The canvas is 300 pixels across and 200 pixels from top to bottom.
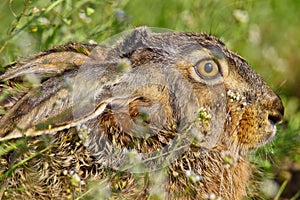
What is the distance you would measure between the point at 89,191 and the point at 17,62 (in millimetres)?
1121

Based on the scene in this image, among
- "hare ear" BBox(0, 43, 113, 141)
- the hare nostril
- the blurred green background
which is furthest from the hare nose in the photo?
"hare ear" BBox(0, 43, 113, 141)

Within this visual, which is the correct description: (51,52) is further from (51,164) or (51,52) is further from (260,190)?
(260,190)

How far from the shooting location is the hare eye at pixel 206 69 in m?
5.34

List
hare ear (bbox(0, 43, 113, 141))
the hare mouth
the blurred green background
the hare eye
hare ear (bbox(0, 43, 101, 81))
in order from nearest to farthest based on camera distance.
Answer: hare ear (bbox(0, 43, 113, 141)), hare ear (bbox(0, 43, 101, 81)), the hare eye, the hare mouth, the blurred green background

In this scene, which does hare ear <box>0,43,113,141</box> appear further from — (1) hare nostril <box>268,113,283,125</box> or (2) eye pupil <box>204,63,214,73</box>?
(1) hare nostril <box>268,113,283,125</box>

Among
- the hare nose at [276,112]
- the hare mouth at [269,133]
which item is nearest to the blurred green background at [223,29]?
the hare mouth at [269,133]

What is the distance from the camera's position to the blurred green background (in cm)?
596

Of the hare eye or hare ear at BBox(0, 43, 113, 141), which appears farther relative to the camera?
the hare eye

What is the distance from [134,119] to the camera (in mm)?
5066

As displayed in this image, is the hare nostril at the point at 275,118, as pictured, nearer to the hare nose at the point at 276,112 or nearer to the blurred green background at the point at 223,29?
the hare nose at the point at 276,112

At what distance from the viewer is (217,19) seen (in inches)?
288

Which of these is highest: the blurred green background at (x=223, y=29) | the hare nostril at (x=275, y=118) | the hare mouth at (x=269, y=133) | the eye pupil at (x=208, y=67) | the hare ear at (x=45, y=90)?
the eye pupil at (x=208, y=67)

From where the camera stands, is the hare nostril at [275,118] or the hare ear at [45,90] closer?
the hare ear at [45,90]

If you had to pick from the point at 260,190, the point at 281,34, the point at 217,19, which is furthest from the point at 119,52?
the point at 281,34
